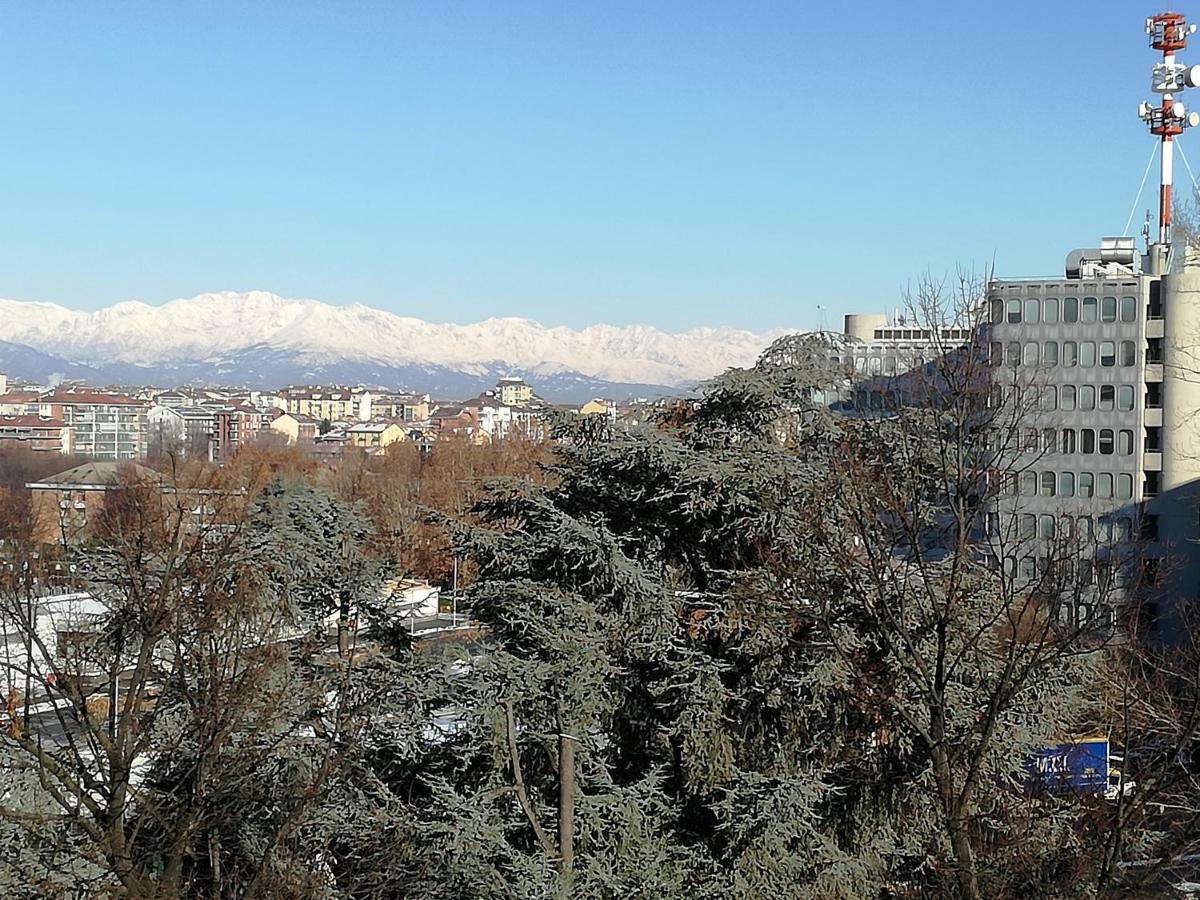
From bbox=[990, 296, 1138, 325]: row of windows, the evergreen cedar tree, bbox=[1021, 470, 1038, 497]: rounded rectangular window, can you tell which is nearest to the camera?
the evergreen cedar tree

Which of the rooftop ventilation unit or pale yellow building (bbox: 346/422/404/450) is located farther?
pale yellow building (bbox: 346/422/404/450)

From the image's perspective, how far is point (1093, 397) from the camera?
125 feet

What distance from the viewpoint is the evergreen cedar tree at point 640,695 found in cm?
916

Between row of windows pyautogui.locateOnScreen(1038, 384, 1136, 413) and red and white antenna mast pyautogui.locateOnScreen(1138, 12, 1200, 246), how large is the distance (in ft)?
16.2

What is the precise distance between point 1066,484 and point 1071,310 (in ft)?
17.8

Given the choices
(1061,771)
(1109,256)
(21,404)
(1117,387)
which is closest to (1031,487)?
(1117,387)

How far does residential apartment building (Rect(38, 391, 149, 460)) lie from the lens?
113250 millimetres

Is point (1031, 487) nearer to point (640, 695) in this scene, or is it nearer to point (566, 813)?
point (640, 695)

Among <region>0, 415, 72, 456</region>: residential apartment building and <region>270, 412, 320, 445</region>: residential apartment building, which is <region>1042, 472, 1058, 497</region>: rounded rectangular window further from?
<region>270, 412, 320, 445</region>: residential apartment building

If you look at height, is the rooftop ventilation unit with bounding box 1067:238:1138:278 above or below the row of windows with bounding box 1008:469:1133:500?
above

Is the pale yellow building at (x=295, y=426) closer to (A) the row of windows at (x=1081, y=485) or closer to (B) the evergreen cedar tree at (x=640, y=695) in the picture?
(A) the row of windows at (x=1081, y=485)

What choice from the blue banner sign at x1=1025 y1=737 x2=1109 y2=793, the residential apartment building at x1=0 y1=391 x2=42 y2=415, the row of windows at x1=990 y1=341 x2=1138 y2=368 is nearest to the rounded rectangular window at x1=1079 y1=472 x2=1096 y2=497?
the row of windows at x1=990 y1=341 x2=1138 y2=368

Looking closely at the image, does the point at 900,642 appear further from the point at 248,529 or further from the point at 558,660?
the point at 248,529

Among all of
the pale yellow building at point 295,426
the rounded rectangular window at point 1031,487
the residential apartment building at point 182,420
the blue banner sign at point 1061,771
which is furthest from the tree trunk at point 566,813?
the pale yellow building at point 295,426
